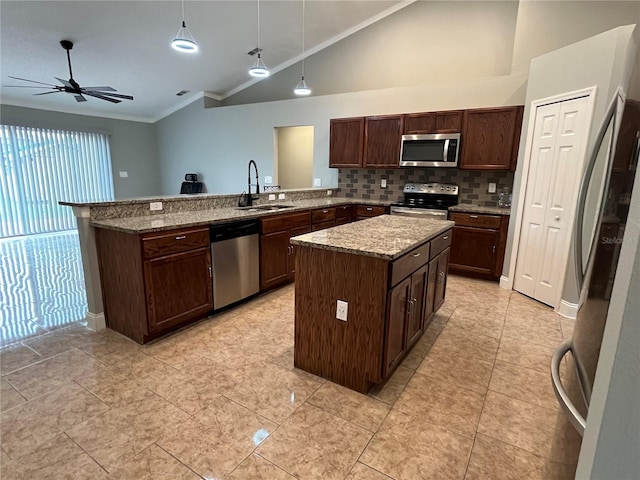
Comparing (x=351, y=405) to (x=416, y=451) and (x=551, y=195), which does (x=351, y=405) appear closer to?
(x=416, y=451)

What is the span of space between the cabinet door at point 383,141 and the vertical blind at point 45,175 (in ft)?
16.2

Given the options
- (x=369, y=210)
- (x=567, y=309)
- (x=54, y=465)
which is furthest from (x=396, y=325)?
(x=369, y=210)

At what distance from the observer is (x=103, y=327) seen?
2.85 metres

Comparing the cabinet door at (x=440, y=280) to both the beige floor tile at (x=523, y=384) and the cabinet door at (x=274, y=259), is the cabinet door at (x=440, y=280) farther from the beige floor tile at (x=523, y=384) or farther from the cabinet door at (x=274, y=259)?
the cabinet door at (x=274, y=259)

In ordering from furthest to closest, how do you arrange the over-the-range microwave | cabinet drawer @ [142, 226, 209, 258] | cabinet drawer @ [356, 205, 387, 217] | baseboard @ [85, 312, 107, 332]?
1. cabinet drawer @ [356, 205, 387, 217]
2. the over-the-range microwave
3. baseboard @ [85, 312, 107, 332]
4. cabinet drawer @ [142, 226, 209, 258]

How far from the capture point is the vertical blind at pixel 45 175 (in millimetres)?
6207

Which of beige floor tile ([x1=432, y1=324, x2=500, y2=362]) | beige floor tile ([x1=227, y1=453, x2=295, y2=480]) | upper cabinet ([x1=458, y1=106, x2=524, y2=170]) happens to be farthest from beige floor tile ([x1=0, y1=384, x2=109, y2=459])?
upper cabinet ([x1=458, y1=106, x2=524, y2=170])

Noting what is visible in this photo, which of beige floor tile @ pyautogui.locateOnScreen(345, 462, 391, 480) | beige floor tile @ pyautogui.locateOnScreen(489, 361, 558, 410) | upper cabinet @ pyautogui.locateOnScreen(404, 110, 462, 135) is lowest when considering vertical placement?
beige floor tile @ pyautogui.locateOnScreen(345, 462, 391, 480)

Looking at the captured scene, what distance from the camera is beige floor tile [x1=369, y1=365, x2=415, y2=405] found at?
205 centimetres

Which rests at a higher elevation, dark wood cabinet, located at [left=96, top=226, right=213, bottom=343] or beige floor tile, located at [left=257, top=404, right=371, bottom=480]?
dark wood cabinet, located at [left=96, top=226, right=213, bottom=343]

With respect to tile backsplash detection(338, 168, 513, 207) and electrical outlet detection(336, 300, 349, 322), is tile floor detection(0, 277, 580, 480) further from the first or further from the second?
tile backsplash detection(338, 168, 513, 207)

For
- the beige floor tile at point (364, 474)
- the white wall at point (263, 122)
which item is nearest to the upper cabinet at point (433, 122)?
the white wall at point (263, 122)

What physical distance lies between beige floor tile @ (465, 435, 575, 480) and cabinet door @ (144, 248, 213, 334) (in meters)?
2.23

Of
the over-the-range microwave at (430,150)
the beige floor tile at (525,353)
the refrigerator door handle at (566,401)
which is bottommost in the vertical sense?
the beige floor tile at (525,353)
